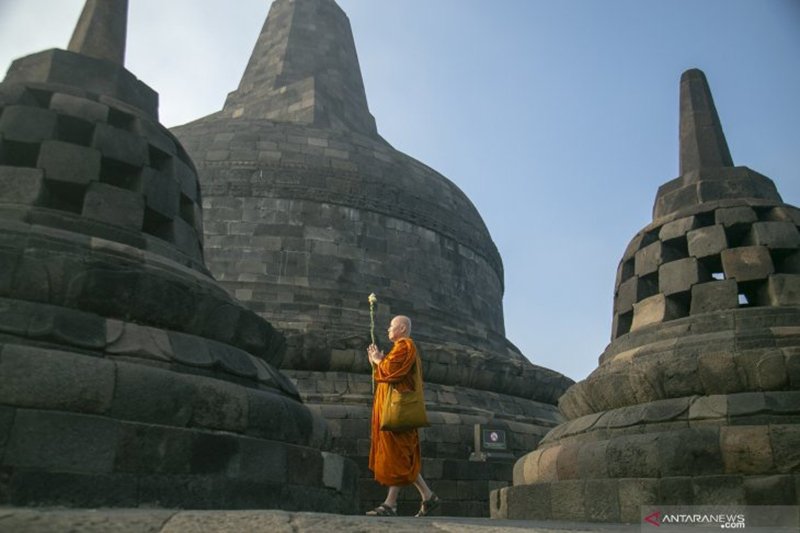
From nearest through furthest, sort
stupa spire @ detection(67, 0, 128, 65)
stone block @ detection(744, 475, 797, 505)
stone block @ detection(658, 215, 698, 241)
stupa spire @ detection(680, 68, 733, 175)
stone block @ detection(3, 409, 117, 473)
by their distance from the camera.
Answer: stone block @ detection(3, 409, 117, 473) → stone block @ detection(744, 475, 797, 505) → stone block @ detection(658, 215, 698, 241) → stupa spire @ detection(680, 68, 733, 175) → stupa spire @ detection(67, 0, 128, 65)

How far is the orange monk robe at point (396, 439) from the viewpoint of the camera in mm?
6500

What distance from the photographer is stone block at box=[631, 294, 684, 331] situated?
23.1 ft

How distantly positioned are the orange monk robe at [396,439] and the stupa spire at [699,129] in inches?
166

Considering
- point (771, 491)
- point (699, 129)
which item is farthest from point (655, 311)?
point (699, 129)

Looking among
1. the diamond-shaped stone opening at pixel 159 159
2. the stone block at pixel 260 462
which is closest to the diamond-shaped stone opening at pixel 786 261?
the stone block at pixel 260 462

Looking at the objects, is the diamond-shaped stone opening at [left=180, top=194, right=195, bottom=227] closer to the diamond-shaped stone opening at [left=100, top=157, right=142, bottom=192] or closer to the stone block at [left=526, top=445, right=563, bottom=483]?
the diamond-shaped stone opening at [left=100, top=157, right=142, bottom=192]

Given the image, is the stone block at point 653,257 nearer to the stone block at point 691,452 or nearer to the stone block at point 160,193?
the stone block at point 691,452

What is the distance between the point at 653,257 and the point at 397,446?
11.3ft

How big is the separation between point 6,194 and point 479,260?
12.5m

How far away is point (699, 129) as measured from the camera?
28.1 ft

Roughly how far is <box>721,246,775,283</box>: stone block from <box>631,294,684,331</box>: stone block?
0.59 m

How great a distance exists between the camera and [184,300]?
5598 millimetres

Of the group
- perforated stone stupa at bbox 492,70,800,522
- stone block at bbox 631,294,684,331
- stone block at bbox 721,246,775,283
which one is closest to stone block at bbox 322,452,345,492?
perforated stone stupa at bbox 492,70,800,522

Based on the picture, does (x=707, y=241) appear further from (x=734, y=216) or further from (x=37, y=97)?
(x=37, y=97)
